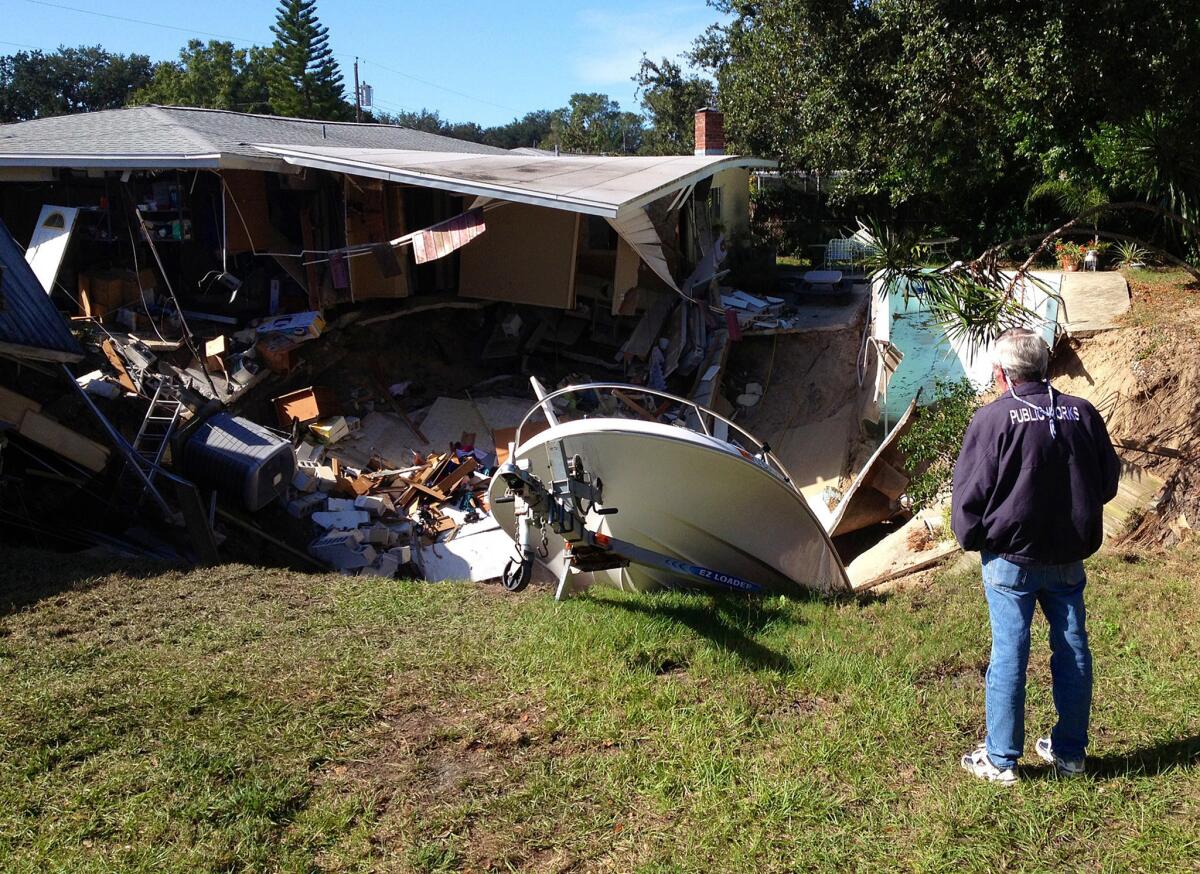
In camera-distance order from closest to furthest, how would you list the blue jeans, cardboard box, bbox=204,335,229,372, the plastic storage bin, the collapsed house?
the blue jeans, the plastic storage bin, the collapsed house, cardboard box, bbox=204,335,229,372

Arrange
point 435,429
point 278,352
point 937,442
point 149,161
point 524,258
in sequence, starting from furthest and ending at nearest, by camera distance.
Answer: point 524,258 → point 435,429 → point 278,352 → point 149,161 → point 937,442

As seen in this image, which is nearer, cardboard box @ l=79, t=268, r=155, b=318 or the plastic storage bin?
the plastic storage bin

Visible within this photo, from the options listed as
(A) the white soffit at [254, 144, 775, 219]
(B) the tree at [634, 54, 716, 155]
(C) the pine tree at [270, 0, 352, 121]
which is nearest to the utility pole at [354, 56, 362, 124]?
(C) the pine tree at [270, 0, 352, 121]

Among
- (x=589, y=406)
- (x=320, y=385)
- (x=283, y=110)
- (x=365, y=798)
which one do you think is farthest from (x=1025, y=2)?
(x=283, y=110)

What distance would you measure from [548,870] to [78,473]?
7.14 m

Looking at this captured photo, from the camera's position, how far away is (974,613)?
5293 mm

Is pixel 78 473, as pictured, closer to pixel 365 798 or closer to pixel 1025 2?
pixel 365 798

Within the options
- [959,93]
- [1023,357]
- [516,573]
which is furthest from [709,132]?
[1023,357]

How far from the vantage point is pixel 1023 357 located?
3354mm

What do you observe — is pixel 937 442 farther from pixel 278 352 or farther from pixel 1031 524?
pixel 278 352

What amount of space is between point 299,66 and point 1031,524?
50.7 metres

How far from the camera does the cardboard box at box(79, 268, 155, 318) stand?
37.6ft

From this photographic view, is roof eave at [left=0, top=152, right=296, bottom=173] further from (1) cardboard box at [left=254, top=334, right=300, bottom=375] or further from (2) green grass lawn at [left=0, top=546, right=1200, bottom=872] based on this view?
(2) green grass lawn at [left=0, top=546, right=1200, bottom=872]

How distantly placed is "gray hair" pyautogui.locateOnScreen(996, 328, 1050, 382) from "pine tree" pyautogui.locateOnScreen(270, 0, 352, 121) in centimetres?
4839
